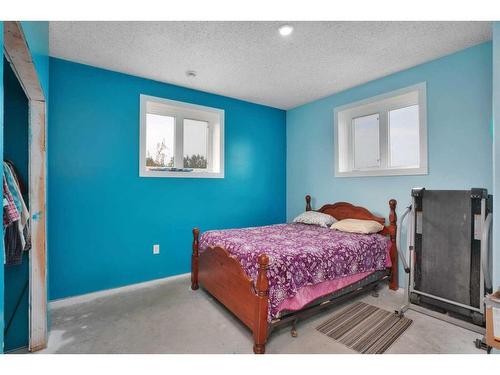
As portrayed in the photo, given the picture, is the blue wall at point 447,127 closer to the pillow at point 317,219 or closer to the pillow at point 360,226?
the pillow at point 360,226

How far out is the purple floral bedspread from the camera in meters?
1.91

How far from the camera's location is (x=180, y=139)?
346 centimetres

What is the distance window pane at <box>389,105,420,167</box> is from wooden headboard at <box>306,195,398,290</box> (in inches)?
22.2

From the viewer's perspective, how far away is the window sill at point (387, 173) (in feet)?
9.08

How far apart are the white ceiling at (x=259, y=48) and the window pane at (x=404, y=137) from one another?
535 millimetres

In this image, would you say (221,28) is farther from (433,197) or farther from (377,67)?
(433,197)

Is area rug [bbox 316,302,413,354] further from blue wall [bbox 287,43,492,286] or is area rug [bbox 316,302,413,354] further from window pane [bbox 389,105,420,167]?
window pane [bbox 389,105,420,167]

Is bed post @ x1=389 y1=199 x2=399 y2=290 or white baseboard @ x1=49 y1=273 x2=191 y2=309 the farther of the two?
bed post @ x1=389 y1=199 x2=399 y2=290

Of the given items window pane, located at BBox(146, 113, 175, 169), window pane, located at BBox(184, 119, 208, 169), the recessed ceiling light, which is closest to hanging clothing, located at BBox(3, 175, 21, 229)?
window pane, located at BBox(146, 113, 175, 169)

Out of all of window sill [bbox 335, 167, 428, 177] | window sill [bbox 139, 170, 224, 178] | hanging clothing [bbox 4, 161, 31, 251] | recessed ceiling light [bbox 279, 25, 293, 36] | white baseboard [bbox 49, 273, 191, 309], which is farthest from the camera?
window sill [bbox 139, 170, 224, 178]

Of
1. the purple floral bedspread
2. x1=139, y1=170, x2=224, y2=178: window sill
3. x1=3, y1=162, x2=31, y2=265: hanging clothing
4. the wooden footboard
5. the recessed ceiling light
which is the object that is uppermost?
the recessed ceiling light

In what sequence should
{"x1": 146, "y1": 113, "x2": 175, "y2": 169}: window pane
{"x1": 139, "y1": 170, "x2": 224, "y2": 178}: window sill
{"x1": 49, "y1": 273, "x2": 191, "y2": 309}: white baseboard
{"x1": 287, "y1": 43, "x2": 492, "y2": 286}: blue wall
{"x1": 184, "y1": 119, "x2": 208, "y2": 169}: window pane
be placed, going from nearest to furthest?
{"x1": 287, "y1": 43, "x2": 492, "y2": 286}: blue wall → {"x1": 49, "y1": 273, "x2": 191, "y2": 309}: white baseboard → {"x1": 139, "y1": 170, "x2": 224, "y2": 178}: window sill → {"x1": 146, "y1": 113, "x2": 175, "y2": 169}: window pane → {"x1": 184, "y1": 119, "x2": 208, "y2": 169}: window pane

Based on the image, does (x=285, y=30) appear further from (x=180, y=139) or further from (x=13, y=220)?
(x=13, y=220)

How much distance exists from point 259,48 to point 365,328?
8.96 feet
